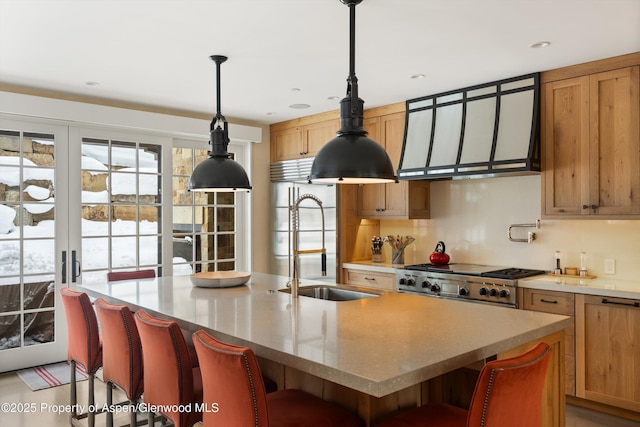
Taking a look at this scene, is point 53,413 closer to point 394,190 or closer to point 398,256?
point 398,256

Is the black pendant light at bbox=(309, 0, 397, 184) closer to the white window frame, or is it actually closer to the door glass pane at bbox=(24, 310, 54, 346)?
the white window frame

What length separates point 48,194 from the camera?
4688 millimetres

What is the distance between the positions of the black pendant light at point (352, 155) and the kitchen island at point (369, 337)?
2.21 ft

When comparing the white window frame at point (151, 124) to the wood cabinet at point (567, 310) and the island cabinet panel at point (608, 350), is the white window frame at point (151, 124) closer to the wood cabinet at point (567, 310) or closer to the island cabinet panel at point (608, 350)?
the wood cabinet at point (567, 310)

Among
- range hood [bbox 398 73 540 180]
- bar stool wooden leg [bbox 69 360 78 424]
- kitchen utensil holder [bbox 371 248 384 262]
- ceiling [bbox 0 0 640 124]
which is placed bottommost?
bar stool wooden leg [bbox 69 360 78 424]

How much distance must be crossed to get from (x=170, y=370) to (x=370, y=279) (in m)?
3.23

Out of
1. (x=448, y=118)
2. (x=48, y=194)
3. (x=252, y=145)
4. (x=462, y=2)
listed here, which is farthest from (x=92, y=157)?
(x=462, y=2)

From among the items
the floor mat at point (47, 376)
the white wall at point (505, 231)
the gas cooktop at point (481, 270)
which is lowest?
the floor mat at point (47, 376)

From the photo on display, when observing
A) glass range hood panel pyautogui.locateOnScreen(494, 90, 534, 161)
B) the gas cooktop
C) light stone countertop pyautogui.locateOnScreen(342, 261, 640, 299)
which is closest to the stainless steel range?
the gas cooktop

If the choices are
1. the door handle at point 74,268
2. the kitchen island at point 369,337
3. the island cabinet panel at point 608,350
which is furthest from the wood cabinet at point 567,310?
the door handle at point 74,268

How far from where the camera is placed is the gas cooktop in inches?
162

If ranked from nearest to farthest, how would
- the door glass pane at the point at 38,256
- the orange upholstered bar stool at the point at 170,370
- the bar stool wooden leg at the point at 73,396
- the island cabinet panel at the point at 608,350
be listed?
the orange upholstered bar stool at the point at 170,370, the bar stool wooden leg at the point at 73,396, the island cabinet panel at the point at 608,350, the door glass pane at the point at 38,256

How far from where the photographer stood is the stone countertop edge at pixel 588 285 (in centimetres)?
346

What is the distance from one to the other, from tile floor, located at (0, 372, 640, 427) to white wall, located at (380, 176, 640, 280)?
1092mm
